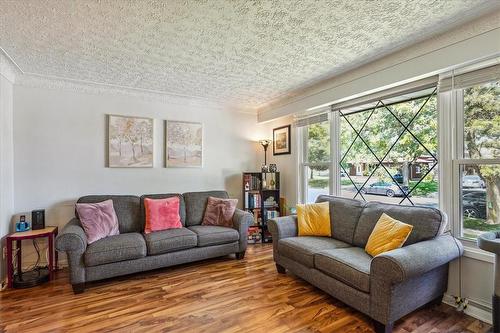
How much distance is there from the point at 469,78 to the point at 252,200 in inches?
121

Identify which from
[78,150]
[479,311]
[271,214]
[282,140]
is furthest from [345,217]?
[78,150]

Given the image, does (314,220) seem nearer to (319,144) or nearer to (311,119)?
(319,144)

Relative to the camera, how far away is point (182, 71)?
2918 mm

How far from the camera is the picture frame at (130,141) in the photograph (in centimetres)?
348

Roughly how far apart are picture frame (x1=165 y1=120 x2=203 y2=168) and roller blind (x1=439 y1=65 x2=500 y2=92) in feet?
10.6

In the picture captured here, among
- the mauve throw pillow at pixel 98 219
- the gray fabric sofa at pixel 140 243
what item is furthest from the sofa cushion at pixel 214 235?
the mauve throw pillow at pixel 98 219

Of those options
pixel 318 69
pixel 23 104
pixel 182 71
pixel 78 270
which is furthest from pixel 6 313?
pixel 318 69

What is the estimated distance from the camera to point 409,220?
2266 millimetres

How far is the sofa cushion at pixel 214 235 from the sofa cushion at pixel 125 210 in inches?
28.1

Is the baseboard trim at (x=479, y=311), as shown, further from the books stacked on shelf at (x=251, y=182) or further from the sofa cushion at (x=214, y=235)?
the books stacked on shelf at (x=251, y=182)

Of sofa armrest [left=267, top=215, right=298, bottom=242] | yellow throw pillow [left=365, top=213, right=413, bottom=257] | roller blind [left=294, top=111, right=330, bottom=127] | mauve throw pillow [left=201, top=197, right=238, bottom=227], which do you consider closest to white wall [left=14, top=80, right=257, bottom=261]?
mauve throw pillow [left=201, top=197, right=238, bottom=227]

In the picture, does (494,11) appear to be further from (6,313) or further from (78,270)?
(6,313)

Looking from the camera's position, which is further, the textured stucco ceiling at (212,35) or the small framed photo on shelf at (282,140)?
the small framed photo on shelf at (282,140)

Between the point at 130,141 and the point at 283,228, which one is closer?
the point at 283,228
